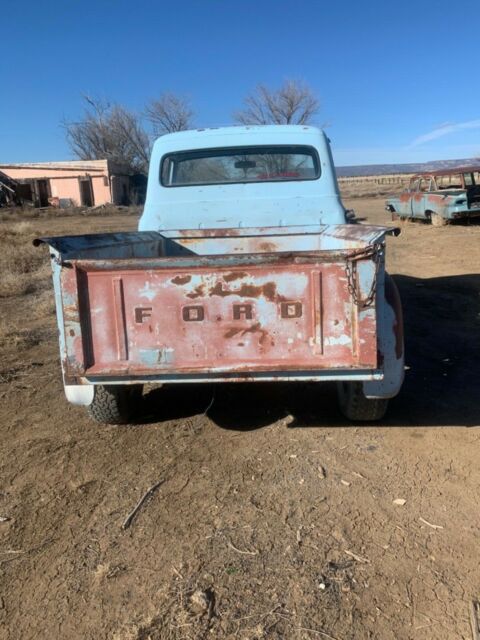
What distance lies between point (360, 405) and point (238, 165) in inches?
115

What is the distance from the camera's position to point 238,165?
18.0ft

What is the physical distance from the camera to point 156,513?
279cm

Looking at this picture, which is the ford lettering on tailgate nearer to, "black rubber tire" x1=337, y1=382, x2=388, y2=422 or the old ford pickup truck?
the old ford pickup truck

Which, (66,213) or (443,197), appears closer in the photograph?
(443,197)

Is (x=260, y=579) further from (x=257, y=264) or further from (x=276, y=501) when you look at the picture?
(x=257, y=264)

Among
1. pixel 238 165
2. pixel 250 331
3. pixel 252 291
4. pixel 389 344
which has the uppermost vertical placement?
pixel 238 165

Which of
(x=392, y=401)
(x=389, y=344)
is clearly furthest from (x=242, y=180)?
(x=389, y=344)

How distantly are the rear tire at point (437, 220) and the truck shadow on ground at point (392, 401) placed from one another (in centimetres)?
1124

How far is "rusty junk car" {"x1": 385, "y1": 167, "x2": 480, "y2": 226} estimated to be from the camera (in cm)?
1535

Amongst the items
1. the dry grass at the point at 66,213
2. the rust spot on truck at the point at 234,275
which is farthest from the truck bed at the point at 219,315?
the dry grass at the point at 66,213

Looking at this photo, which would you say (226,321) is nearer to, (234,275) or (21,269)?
(234,275)

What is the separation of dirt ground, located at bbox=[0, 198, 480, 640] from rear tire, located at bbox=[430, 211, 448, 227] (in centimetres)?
1234

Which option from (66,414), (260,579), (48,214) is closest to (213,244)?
(66,414)

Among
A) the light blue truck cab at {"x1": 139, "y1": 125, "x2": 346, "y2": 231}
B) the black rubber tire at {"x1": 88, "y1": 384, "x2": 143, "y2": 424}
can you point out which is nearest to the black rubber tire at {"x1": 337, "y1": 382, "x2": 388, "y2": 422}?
the black rubber tire at {"x1": 88, "y1": 384, "x2": 143, "y2": 424}
